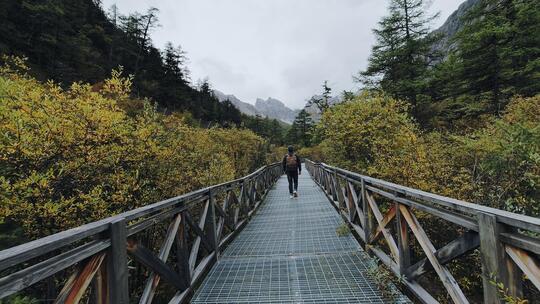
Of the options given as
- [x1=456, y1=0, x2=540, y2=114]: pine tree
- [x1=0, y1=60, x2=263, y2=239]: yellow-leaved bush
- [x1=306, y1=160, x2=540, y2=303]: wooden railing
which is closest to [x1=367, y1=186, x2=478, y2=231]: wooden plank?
[x1=306, y1=160, x2=540, y2=303]: wooden railing

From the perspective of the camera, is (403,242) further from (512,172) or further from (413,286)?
(512,172)

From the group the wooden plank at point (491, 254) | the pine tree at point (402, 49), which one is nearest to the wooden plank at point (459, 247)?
the wooden plank at point (491, 254)

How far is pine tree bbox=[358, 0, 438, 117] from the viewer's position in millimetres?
17000

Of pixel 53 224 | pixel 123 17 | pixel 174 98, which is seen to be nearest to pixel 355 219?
pixel 53 224

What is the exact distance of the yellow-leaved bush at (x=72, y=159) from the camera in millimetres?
2986

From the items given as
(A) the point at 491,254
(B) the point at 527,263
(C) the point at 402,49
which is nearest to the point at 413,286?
(A) the point at 491,254

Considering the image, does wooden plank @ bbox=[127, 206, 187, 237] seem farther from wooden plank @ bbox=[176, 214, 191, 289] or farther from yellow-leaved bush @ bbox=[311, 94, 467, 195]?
yellow-leaved bush @ bbox=[311, 94, 467, 195]

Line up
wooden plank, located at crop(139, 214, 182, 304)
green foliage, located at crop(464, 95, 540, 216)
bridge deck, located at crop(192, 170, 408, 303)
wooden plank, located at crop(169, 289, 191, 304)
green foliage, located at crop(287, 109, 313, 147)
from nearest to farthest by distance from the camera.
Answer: wooden plank, located at crop(139, 214, 182, 304), wooden plank, located at crop(169, 289, 191, 304), bridge deck, located at crop(192, 170, 408, 303), green foliage, located at crop(464, 95, 540, 216), green foliage, located at crop(287, 109, 313, 147)

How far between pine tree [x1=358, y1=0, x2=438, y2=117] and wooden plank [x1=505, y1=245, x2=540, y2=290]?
54.5 ft

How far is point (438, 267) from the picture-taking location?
2.28 meters

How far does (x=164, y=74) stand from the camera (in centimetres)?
4291

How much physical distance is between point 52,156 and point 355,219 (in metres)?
4.81

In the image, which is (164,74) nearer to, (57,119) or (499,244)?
(57,119)

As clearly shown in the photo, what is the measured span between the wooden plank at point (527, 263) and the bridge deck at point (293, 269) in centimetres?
159
